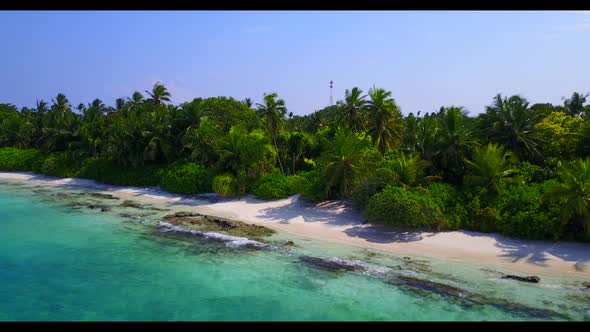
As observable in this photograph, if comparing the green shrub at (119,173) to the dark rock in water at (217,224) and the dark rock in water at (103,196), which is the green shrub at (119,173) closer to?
the dark rock in water at (103,196)

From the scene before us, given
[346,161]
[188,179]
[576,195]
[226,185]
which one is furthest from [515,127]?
[188,179]

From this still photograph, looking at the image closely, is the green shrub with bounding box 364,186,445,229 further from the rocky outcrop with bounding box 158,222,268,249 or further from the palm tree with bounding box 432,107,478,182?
the rocky outcrop with bounding box 158,222,268,249

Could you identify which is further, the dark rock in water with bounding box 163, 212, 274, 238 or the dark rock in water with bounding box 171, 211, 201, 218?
the dark rock in water with bounding box 171, 211, 201, 218

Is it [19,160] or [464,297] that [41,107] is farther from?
[464,297]

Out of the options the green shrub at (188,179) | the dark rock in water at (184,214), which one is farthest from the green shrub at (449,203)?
the green shrub at (188,179)

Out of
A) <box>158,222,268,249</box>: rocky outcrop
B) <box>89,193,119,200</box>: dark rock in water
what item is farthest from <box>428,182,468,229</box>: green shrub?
<box>89,193,119,200</box>: dark rock in water

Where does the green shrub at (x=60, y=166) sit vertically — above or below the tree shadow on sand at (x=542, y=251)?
above

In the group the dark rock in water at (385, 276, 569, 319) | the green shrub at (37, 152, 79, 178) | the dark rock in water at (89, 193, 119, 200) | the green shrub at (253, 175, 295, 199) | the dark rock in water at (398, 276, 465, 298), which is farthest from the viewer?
the green shrub at (37, 152, 79, 178)
